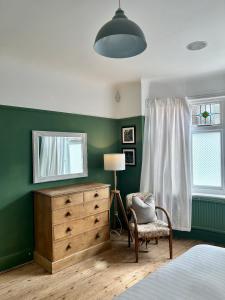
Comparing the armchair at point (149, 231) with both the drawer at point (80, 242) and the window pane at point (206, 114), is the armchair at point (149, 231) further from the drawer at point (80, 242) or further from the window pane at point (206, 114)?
the window pane at point (206, 114)

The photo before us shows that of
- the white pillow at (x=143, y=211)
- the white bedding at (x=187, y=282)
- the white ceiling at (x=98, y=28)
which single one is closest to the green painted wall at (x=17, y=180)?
the white ceiling at (x=98, y=28)

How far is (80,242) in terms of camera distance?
10.7ft

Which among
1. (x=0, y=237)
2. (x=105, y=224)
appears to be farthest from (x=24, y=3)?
(x=105, y=224)

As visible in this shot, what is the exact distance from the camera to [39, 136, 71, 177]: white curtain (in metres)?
3.38

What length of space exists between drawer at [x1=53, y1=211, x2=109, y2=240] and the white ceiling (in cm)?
213

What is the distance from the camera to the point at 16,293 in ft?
8.29

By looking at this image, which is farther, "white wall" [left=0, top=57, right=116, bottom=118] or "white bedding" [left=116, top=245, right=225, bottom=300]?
"white wall" [left=0, top=57, right=116, bottom=118]

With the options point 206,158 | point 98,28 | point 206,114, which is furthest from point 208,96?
point 98,28

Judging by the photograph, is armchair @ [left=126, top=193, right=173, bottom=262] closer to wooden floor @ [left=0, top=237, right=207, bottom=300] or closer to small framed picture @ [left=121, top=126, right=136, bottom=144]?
wooden floor @ [left=0, top=237, right=207, bottom=300]

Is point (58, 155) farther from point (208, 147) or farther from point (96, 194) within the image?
point (208, 147)

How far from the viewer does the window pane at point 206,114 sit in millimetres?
3881

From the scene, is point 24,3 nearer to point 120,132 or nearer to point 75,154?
point 75,154

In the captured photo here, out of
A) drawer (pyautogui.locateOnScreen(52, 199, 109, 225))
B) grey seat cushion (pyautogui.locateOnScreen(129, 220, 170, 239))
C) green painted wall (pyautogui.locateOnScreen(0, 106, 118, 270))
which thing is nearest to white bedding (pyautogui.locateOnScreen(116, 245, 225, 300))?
grey seat cushion (pyautogui.locateOnScreen(129, 220, 170, 239))

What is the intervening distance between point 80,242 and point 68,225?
336 mm
